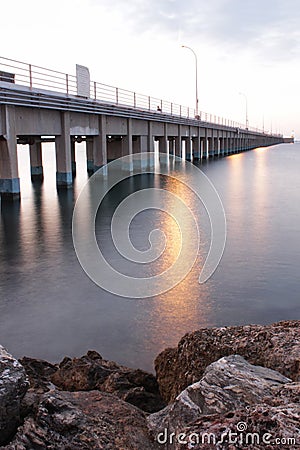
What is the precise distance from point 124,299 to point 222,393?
4454 mm

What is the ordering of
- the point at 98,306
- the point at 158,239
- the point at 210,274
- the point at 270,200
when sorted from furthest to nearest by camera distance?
1. the point at 270,200
2. the point at 158,239
3. the point at 210,274
4. the point at 98,306

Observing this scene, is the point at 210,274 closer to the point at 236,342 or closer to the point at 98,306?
the point at 98,306

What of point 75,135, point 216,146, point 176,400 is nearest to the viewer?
point 176,400

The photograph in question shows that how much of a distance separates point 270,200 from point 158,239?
9.48 m

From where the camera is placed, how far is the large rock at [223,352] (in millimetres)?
3986

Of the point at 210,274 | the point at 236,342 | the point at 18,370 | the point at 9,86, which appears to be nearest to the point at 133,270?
the point at 210,274

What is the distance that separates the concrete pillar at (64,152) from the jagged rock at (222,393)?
18.9m

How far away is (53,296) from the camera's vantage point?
766 centimetres

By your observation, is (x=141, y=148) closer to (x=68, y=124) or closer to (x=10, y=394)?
(x=68, y=124)

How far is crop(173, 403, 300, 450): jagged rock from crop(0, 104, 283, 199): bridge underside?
15.7 metres

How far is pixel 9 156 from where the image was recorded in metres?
16.9

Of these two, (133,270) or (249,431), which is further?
(133,270)

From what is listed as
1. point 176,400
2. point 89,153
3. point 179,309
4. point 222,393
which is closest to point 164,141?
point 89,153

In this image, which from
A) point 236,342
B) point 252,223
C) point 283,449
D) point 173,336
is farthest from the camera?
point 252,223
